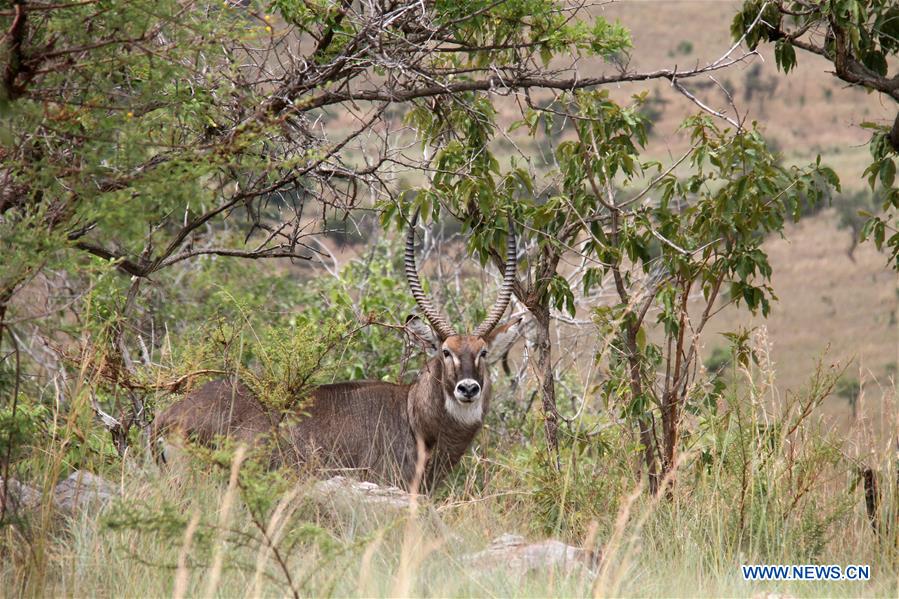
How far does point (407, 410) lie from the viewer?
8.42m

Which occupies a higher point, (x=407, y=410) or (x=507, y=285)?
(x=507, y=285)

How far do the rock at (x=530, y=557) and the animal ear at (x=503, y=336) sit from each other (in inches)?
105

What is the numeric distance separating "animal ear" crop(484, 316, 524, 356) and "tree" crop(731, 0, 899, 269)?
250 cm

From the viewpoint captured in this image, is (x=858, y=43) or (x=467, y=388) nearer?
(x=858, y=43)

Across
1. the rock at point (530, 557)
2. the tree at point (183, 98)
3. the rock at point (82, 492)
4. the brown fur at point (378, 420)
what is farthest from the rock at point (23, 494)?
the rock at point (530, 557)

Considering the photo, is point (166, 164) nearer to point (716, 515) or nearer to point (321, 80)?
point (321, 80)

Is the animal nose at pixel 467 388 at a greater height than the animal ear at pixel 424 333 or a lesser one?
lesser

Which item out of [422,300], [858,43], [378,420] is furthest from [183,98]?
[858,43]

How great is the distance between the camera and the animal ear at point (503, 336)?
324 inches

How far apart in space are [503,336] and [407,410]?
871mm

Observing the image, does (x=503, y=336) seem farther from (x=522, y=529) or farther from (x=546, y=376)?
(x=522, y=529)

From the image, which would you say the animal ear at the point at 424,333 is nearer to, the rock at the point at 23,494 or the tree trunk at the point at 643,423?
the tree trunk at the point at 643,423

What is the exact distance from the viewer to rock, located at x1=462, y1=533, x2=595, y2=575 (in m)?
5.30

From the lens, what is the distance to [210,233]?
A: 42.5 ft
